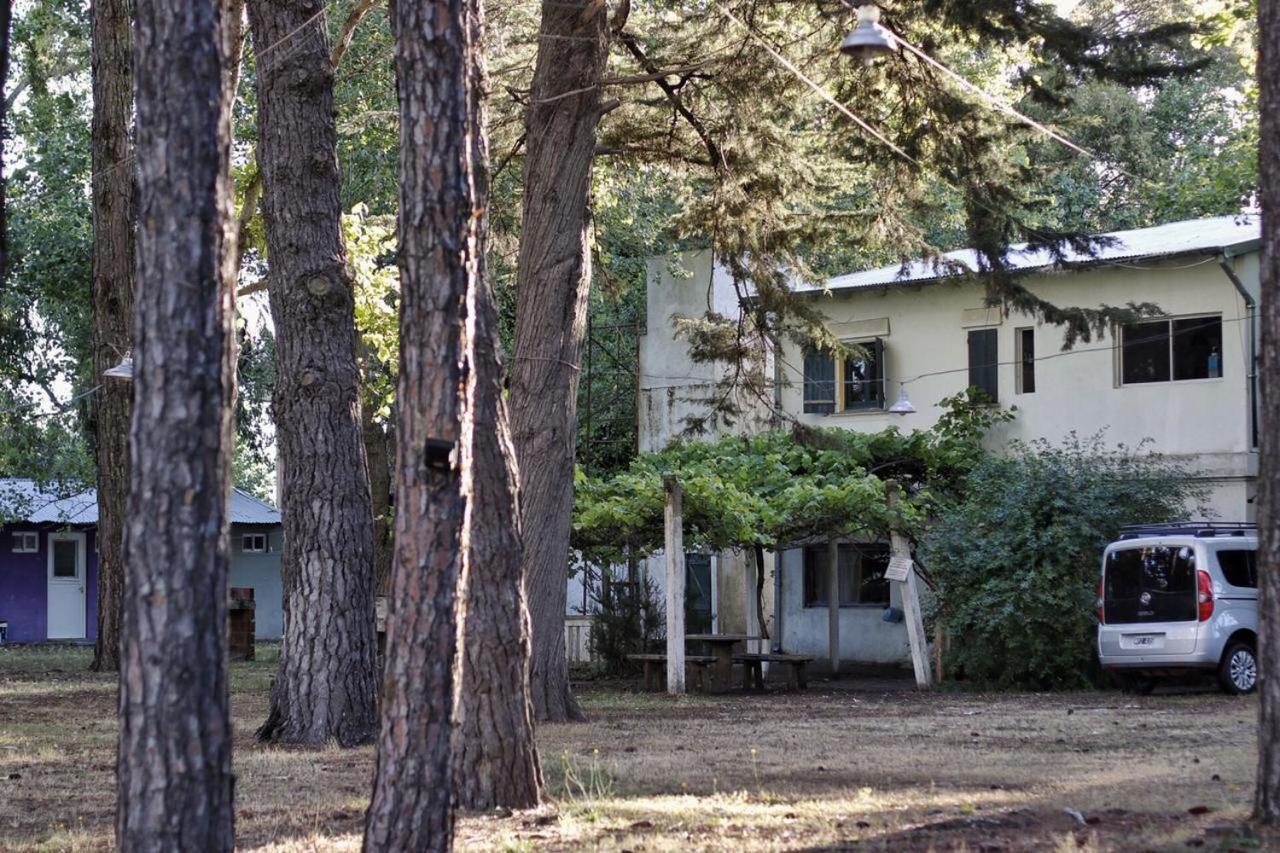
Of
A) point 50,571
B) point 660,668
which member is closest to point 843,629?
point 660,668

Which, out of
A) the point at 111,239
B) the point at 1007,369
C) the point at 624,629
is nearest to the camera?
the point at 111,239

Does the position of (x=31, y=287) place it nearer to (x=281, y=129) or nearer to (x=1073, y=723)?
(x=281, y=129)

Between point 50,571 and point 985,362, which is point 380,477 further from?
point 50,571

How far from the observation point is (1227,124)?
4588 centimetres

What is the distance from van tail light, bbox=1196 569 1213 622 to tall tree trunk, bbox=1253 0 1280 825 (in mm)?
12913

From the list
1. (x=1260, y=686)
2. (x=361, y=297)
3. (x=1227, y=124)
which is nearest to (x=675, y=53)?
(x=361, y=297)

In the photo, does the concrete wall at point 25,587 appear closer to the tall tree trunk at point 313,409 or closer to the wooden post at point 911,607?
the wooden post at point 911,607

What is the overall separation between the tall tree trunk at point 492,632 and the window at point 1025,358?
2092 cm

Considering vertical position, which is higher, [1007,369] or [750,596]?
[1007,369]

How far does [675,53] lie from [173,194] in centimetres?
1317

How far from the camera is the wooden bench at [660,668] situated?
75.8 feet

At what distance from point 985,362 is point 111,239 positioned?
15.0 m

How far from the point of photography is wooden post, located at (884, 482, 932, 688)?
22.9 metres

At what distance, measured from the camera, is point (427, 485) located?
21.6 feet
